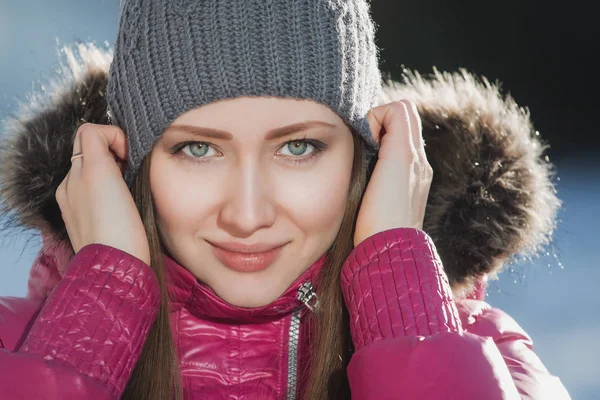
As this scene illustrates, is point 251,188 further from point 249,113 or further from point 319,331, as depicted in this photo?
point 319,331

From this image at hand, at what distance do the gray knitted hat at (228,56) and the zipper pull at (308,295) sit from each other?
31cm

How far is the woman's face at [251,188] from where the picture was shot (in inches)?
49.9

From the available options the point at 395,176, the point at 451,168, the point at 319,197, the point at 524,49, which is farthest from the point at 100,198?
the point at 524,49

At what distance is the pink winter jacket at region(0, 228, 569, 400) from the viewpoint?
1.13 meters

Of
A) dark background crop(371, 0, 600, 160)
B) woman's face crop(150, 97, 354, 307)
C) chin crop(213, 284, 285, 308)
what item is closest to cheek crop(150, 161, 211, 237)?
woman's face crop(150, 97, 354, 307)

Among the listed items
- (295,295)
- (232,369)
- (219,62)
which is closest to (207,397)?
(232,369)

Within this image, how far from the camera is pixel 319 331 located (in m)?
1.45

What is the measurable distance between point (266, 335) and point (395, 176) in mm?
387

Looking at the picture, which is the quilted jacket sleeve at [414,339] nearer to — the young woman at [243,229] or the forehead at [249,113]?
the young woman at [243,229]

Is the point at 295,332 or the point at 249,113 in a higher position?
the point at 249,113

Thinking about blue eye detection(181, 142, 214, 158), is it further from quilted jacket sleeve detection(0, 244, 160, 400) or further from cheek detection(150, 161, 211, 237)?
quilted jacket sleeve detection(0, 244, 160, 400)

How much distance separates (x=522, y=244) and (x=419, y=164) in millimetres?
326

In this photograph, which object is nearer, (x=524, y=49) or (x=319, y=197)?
(x=319, y=197)

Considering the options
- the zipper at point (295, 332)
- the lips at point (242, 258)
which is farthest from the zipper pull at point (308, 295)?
the lips at point (242, 258)
